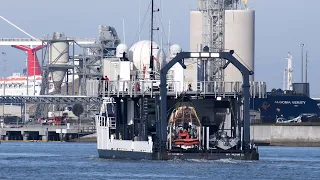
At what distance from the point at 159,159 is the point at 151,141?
1.48 meters

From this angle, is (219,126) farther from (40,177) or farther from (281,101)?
(281,101)

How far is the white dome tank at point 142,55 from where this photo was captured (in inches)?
3164

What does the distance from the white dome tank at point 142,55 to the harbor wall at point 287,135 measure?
4351 cm

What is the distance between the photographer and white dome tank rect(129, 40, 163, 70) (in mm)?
80375

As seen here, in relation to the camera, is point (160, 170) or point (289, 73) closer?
point (160, 170)

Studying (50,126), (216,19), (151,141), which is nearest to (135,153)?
(151,141)

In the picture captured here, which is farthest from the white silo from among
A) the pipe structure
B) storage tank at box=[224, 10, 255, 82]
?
storage tank at box=[224, 10, 255, 82]

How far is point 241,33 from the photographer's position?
131750 millimetres

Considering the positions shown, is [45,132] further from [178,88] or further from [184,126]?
[184,126]

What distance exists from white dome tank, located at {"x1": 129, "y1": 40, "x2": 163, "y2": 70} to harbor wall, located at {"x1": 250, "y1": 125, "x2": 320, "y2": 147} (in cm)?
4351

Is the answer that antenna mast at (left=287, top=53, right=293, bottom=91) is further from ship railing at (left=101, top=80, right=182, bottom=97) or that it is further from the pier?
ship railing at (left=101, top=80, right=182, bottom=97)

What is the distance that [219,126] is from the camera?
250 feet

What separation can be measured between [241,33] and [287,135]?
1411cm

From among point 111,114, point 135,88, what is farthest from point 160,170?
point 111,114
